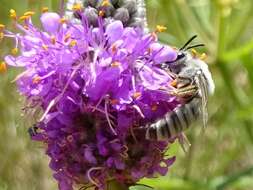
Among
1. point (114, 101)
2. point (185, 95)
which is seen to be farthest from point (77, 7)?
point (185, 95)

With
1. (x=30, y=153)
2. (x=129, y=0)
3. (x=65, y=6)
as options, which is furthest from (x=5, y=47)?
(x=129, y=0)

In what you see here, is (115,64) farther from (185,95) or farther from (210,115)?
(210,115)

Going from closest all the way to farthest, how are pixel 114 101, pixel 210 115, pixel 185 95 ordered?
pixel 114 101
pixel 185 95
pixel 210 115

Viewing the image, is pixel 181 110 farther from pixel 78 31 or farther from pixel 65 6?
pixel 65 6

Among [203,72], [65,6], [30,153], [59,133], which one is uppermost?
[65,6]

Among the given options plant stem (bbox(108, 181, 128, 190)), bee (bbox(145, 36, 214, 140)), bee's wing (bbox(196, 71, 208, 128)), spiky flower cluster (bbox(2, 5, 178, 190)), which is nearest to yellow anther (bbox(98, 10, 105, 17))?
spiky flower cluster (bbox(2, 5, 178, 190))
